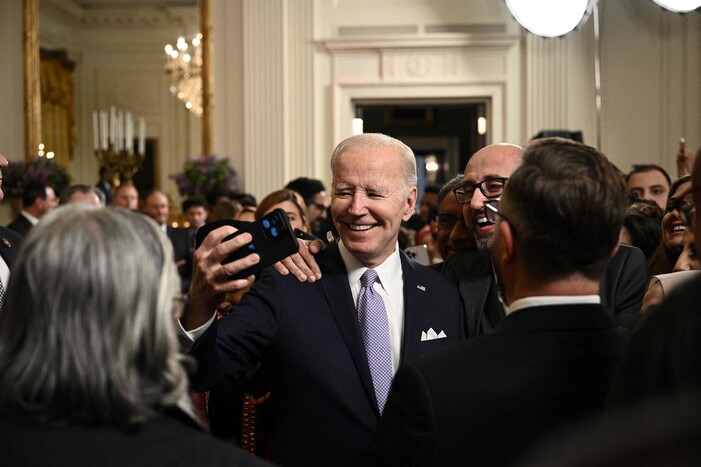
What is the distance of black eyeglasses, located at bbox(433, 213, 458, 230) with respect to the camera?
350cm

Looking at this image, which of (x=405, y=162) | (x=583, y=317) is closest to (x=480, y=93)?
(x=405, y=162)

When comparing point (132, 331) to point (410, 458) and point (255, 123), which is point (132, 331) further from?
point (255, 123)

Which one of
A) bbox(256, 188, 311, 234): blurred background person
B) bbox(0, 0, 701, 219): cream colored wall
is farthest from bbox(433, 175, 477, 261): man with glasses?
bbox(0, 0, 701, 219): cream colored wall

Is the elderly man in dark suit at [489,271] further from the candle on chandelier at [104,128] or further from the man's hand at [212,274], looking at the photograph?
the candle on chandelier at [104,128]

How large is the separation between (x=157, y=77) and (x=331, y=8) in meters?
2.14

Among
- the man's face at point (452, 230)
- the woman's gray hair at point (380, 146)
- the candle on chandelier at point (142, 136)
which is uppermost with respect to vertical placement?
the candle on chandelier at point (142, 136)

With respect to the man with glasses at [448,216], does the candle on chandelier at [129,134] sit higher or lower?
higher

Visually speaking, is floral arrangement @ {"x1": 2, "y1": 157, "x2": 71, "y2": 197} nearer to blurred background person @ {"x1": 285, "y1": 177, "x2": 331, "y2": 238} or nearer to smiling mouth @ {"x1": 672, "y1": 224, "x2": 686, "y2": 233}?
blurred background person @ {"x1": 285, "y1": 177, "x2": 331, "y2": 238}

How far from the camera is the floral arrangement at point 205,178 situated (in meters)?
10.1

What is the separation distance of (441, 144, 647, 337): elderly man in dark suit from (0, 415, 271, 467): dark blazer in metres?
1.40

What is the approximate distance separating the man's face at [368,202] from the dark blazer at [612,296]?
0.28 metres

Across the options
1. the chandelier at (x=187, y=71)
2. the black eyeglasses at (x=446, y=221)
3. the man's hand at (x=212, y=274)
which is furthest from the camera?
the chandelier at (x=187, y=71)

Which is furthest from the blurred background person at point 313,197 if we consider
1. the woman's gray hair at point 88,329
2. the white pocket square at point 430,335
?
the woman's gray hair at point 88,329

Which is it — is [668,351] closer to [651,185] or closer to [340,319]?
[340,319]
